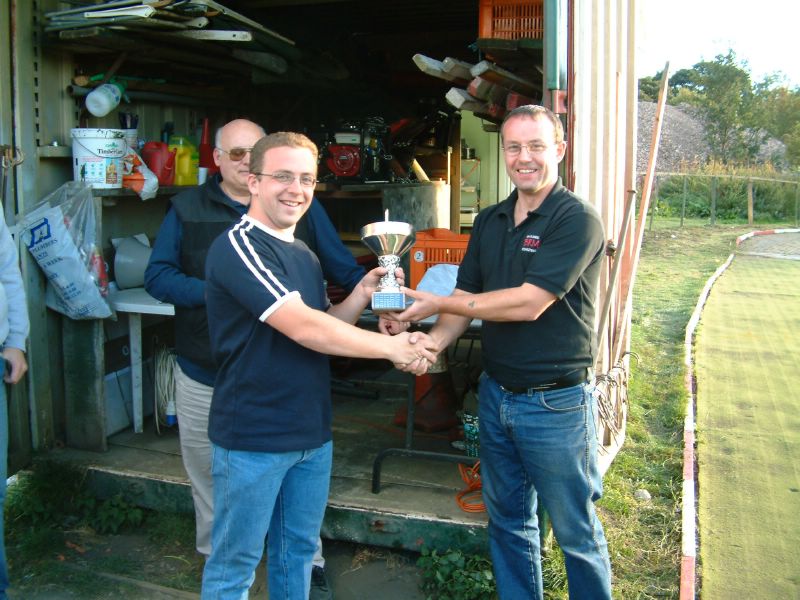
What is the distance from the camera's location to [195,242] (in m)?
3.45

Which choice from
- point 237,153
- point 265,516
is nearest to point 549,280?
point 265,516

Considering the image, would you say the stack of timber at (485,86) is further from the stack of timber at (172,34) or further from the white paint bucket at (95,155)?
the white paint bucket at (95,155)

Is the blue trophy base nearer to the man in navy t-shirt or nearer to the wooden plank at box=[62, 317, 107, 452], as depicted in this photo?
the man in navy t-shirt

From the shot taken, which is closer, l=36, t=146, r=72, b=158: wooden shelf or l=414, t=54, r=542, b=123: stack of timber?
l=414, t=54, r=542, b=123: stack of timber

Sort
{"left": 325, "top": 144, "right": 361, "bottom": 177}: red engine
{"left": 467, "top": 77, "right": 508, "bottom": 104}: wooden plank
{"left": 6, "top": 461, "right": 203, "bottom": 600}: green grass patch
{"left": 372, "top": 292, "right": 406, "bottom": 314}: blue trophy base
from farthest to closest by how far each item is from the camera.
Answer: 1. {"left": 325, "top": 144, "right": 361, "bottom": 177}: red engine
2. {"left": 467, "top": 77, "right": 508, "bottom": 104}: wooden plank
3. {"left": 6, "top": 461, "right": 203, "bottom": 600}: green grass patch
4. {"left": 372, "top": 292, "right": 406, "bottom": 314}: blue trophy base

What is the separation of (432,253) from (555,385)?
171 cm

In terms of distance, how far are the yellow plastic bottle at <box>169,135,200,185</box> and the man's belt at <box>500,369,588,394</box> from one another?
3.08 metres

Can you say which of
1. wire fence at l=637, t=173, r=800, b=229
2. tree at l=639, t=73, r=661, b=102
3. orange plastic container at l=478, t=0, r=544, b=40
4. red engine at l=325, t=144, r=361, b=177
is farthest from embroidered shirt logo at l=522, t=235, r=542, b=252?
tree at l=639, t=73, r=661, b=102

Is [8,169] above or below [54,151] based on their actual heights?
below

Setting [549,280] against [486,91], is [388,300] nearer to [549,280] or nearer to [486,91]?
[549,280]

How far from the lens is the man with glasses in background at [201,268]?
3.36m

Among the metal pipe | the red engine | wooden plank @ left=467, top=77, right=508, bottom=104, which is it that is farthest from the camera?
the red engine

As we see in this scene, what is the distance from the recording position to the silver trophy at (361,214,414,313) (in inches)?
120

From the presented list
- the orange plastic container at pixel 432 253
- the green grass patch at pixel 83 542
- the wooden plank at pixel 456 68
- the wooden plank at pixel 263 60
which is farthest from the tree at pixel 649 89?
the green grass patch at pixel 83 542
